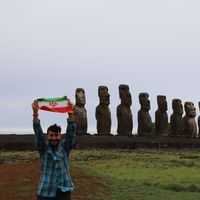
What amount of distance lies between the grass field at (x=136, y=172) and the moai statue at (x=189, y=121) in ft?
12.8

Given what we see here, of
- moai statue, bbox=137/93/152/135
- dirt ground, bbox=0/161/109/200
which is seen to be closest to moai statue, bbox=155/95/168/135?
moai statue, bbox=137/93/152/135

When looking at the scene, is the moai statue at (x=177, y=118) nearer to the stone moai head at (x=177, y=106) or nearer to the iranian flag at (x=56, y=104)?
the stone moai head at (x=177, y=106)

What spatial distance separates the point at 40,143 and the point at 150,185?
702cm

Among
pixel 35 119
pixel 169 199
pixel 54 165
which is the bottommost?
pixel 169 199

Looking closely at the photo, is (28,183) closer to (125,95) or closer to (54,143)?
(54,143)

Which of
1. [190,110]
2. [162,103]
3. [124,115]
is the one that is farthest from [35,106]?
[190,110]

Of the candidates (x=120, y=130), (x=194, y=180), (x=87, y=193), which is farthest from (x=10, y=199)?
(x=120, y=130)

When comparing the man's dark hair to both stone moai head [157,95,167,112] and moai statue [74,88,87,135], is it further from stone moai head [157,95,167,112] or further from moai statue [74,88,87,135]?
stone moai head [157,95,167,112]

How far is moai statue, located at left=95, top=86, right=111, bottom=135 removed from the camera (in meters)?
23.4

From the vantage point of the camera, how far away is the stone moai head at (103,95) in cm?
2366

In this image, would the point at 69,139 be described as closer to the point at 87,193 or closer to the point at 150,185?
the point at 87,193

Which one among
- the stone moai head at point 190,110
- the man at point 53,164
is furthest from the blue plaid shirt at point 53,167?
the stone moai head at point 190,110

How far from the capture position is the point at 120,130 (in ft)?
78.9

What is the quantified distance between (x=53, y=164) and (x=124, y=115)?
725 inches
